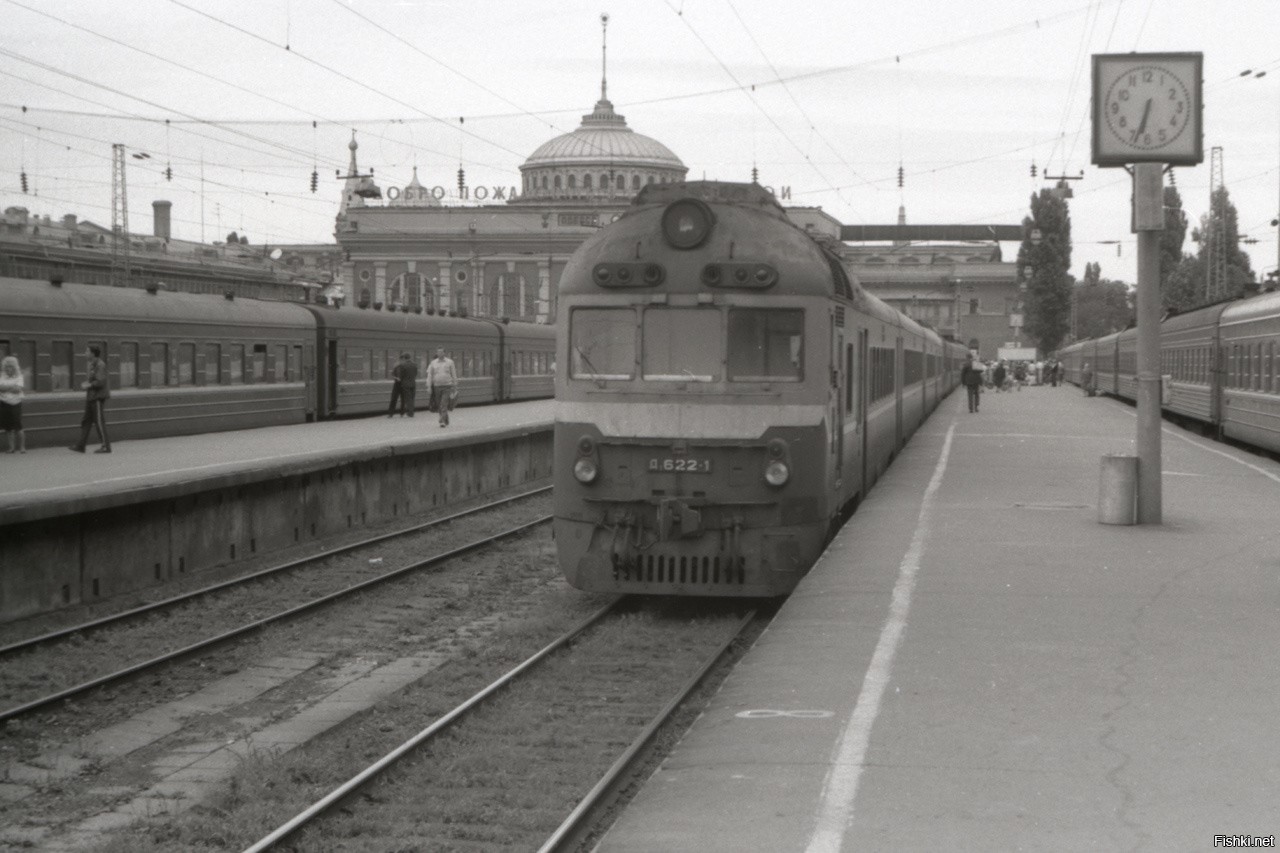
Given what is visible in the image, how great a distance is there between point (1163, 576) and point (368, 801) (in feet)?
22.7

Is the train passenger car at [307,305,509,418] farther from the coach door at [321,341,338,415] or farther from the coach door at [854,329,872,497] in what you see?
the coach door at [854,329,872,497]

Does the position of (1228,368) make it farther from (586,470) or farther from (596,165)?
(596,165)

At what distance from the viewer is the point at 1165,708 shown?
8.19m

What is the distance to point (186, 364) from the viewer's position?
1224 inches

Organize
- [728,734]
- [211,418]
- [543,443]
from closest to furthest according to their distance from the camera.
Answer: [728,734]
[211,418]
[543,443]

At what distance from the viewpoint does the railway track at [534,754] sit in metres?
7.69

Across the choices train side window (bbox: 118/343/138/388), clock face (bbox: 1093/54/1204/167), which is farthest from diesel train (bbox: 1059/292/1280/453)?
train side window (bbox: 118/343/138/388)

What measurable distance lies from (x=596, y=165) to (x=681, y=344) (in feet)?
412

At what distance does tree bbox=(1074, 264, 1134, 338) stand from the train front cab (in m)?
148

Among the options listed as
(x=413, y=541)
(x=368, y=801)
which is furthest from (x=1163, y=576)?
(x=413, y=541)

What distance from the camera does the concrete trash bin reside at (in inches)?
619

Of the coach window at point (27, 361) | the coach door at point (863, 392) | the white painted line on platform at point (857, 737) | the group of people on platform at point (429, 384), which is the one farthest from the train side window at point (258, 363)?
the white painted line on platform at point (857, 737)

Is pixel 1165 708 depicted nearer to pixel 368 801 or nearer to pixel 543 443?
pixel 368 801

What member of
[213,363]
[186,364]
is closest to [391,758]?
[186,364]
